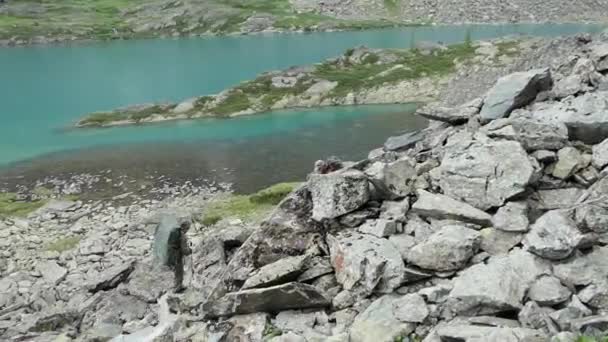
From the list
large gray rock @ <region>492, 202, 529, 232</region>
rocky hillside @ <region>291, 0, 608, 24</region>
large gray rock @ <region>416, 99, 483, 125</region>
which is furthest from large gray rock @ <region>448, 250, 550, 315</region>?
rocky hillside @ <region>291, 0, 608, 24</region>

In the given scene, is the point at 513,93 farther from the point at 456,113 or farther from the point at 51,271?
the point at 51,271

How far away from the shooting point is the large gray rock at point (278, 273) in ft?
50.4

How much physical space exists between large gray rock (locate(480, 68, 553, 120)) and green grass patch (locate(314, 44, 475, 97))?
5879 centimetres

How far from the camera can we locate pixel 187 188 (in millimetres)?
44938

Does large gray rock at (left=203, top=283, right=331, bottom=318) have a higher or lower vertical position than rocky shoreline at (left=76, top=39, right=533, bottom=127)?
higher

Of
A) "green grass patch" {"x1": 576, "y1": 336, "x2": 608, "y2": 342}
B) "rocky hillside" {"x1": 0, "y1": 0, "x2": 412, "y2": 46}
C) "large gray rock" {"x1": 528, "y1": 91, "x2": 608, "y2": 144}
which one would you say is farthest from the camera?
"rocky hillside" {"x1": 0, "y1": 0, "x2": 412, "y2": 46}

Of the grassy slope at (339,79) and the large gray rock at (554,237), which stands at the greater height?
the large gray rock at (554,237)

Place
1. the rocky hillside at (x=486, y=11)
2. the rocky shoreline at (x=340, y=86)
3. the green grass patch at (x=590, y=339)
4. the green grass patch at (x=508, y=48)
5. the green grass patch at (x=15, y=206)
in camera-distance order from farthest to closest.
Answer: the rocky hillside at (x=486, y=11) → the green grass patch at (x=508, y=48) → the rocky shoreline at (x=340, y=86) → the green grass patch at (x=15, y=206) → the green grass patch at (x=590, y=339)

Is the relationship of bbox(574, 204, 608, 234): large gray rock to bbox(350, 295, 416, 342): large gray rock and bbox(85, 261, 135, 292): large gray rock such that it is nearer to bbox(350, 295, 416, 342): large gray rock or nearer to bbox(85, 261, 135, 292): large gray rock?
bbox(350, 295, 416, 342): large gray rock

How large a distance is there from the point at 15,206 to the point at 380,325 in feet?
125

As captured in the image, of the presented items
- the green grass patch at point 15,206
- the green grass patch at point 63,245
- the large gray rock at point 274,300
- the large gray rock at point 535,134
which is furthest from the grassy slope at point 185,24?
the large gray rock at point 274,300

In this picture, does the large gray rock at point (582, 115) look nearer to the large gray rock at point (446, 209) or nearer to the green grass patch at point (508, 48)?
the large gray rock at point (446, 209)

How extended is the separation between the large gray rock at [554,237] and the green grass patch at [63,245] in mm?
26503

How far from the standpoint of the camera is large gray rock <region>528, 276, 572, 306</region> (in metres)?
12.2
